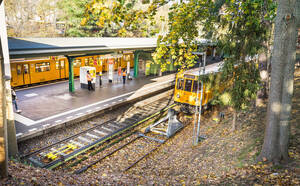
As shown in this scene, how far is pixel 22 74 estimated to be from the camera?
19.3m

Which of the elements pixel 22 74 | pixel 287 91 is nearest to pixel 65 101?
pixel 22 74

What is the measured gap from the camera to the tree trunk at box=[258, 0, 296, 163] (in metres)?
5.74

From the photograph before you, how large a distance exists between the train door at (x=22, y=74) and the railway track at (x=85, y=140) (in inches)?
383

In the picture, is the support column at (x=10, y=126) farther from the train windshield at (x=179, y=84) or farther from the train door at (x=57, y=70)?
the train door at (x=57, y=70)

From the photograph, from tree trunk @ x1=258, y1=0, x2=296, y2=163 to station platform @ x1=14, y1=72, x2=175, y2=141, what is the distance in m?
9.99

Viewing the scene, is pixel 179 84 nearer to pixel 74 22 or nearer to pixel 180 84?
pixel 180 84

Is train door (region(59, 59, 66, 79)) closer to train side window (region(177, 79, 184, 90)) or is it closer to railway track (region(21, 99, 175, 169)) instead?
railway track (region(21, 99, 175, 169))

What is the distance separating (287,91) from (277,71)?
56 centimetres

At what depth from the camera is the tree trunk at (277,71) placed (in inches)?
226

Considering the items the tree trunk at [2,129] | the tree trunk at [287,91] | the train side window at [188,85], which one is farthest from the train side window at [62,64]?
the tree trunk at [287,91]

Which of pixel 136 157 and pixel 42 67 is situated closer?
pixel 136 157

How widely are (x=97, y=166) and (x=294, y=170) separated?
6754 mm

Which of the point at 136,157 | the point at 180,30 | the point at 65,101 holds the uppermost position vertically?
the point at 180,30

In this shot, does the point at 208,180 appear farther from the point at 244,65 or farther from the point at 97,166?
the point at 244,65
